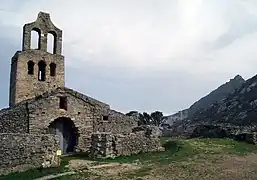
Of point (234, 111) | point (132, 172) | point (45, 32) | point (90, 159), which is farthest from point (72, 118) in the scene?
point (234, 111)

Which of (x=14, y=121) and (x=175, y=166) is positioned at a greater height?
(x=14, y=121)

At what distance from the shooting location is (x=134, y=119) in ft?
94.2

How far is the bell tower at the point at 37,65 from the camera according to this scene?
29375 mm

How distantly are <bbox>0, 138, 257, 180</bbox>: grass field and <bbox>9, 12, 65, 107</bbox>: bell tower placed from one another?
10593 millimetres

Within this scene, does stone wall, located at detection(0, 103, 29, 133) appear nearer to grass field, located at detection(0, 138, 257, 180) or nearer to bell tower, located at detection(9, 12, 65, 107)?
bell tower, located at detection(9, 12, 65, 107)

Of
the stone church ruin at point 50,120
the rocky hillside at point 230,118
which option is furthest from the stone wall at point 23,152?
the rocky hillside at point 230,118

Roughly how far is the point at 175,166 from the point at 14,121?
11723mm

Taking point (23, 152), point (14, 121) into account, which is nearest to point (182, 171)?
point (23, 152)

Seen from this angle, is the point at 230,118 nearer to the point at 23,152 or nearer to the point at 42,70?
the point at 42,70

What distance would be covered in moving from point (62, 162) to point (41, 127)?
18.6ft

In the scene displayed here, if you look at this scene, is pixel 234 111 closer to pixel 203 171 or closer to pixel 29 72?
pixel 29 72

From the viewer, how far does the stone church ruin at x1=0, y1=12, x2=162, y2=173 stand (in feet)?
61.0

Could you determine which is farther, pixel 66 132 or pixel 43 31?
pixel 43 31

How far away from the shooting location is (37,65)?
29.9m
